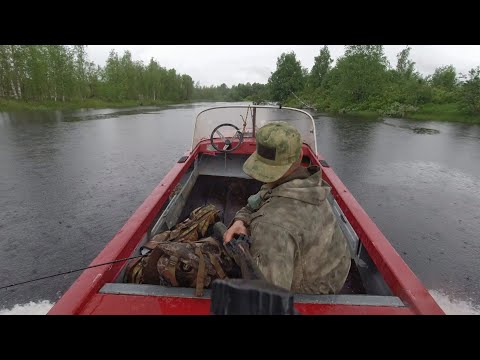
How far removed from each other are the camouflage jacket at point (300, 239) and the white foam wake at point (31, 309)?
2.79 metres

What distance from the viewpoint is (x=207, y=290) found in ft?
5.92

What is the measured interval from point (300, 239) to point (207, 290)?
2.28 feet

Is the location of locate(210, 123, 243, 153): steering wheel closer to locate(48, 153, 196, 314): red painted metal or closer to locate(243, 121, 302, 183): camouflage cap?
locate(48, 153, 196, 314): red painted metal

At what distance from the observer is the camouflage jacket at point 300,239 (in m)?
1.42

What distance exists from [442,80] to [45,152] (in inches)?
2085

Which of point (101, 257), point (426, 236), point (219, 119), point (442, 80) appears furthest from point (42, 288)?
point (442, 80)

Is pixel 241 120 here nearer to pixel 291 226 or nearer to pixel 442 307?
pixel 442 307

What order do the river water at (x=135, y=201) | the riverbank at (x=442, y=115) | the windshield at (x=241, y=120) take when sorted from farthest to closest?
the riverbank at (x=442, y=115), the windshield at (x=241, y=120), the river water at (x=135, y=201)

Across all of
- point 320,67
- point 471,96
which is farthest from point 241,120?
point 320,67

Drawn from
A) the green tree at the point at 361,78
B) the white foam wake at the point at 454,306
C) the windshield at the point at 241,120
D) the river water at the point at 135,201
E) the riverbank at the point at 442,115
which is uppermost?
the green tree at the point at 361,78

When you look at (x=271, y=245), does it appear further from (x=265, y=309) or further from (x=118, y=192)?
(x=118, y=192)

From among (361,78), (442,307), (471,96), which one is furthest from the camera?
(361,78)

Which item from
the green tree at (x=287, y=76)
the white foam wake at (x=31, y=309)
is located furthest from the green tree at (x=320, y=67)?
the white foam wake at (x=31, y=309)

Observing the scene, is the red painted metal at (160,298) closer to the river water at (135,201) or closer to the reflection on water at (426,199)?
the river water at (135,201)
